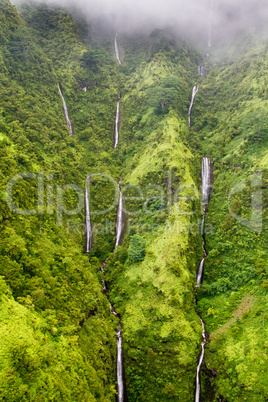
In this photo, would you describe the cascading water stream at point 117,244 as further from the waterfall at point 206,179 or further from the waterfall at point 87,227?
the waterfall at point 206,179

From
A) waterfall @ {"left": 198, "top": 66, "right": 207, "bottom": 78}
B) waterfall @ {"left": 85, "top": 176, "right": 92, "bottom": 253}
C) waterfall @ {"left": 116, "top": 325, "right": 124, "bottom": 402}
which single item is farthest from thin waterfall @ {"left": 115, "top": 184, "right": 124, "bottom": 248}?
waterfall @ {"left": 198, "top": 66, "right": 207, "bottom": 78}

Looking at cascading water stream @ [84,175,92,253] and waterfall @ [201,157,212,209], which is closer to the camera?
cascading water stream @ [84,175,92,253]

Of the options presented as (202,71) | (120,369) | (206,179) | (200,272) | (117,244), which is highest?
(202,71)

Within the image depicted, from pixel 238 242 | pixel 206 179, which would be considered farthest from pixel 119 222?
pixel 238 242

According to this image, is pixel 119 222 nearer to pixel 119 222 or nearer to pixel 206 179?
pixel 119 222

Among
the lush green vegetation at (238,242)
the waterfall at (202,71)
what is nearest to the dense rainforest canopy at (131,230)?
the lush green vegetation at (238,242)

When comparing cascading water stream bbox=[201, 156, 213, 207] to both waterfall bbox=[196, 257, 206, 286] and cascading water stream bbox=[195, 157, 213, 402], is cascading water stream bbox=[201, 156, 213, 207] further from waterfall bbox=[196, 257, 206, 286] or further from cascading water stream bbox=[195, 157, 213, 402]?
waterfall bbox=[196, 257, 206, 286]
